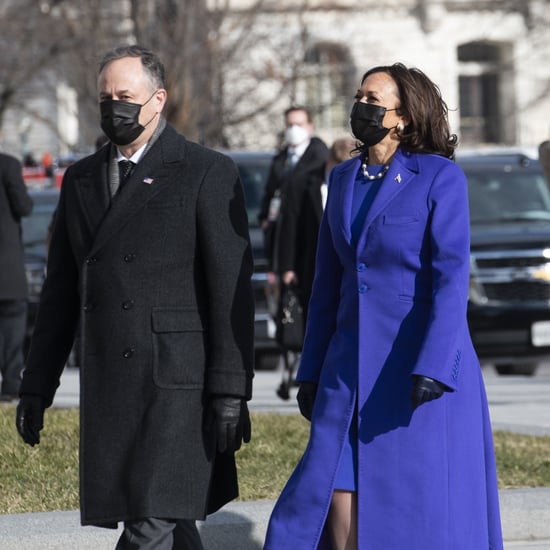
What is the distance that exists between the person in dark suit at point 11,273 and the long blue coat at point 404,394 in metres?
6.12

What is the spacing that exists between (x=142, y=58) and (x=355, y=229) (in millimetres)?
870

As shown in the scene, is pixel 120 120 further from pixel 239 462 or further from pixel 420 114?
pixel 239 462

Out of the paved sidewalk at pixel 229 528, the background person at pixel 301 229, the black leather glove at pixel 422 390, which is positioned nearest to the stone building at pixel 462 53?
the background person at pixel 301 229

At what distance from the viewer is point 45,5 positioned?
29.6 m

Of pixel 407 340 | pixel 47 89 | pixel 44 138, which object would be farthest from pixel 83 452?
pixel 44 138

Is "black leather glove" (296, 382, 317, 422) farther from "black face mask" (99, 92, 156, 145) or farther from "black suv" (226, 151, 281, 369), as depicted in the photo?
"black suv" (226, 151, 281, 369)

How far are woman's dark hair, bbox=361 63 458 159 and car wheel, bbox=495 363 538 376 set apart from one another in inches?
383

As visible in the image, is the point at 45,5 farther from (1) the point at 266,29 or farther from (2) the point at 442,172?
(2) the point at 442,172

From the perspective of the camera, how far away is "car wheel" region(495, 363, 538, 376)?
1477 cm

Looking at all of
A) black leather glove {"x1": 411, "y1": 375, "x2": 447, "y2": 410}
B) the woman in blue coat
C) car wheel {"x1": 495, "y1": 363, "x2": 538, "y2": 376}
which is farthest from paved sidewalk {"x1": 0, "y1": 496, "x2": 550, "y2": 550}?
car wheel {"x1": 495, "y1": 363, "x2": 538, "y2": 376}

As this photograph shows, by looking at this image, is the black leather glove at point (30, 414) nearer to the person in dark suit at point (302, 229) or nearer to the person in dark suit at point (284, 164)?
the person in dark suit at point (302, 229)

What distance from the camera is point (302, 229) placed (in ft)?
34.1

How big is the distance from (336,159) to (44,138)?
29.9 m

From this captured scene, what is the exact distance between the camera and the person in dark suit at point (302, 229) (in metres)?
10.2
